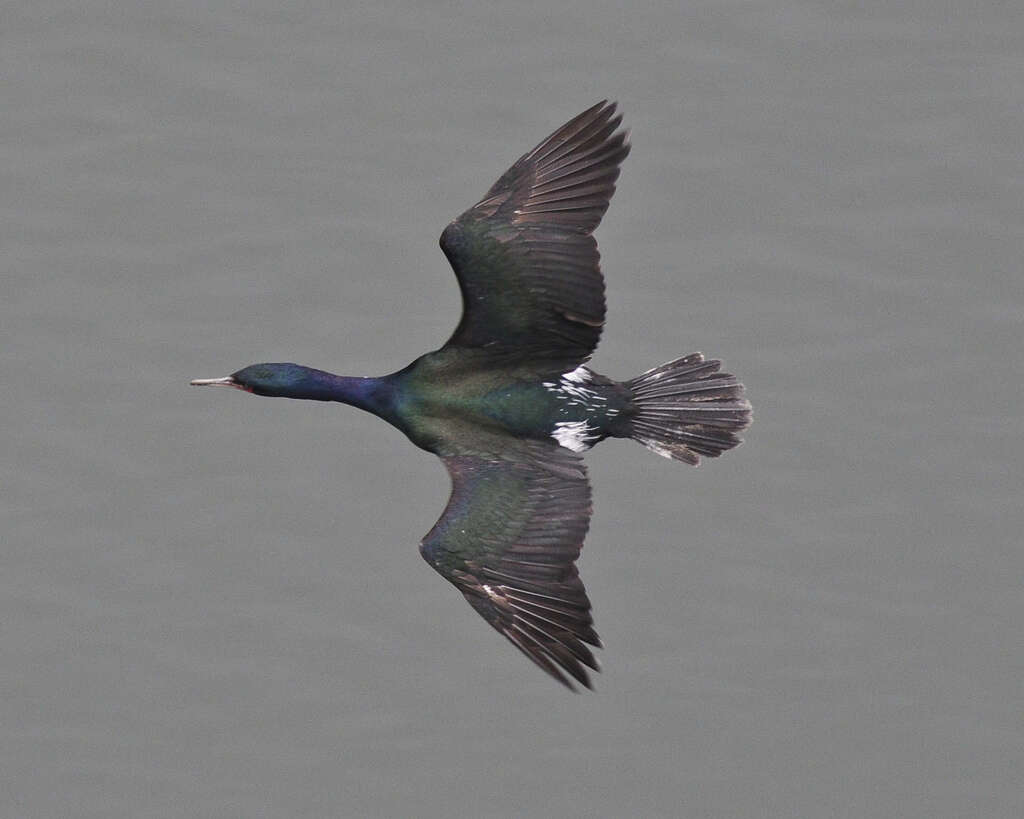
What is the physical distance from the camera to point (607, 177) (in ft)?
45.9

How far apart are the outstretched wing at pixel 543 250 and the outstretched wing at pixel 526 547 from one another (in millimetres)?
584

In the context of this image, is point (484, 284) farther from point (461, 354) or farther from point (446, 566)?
point (446, 566)

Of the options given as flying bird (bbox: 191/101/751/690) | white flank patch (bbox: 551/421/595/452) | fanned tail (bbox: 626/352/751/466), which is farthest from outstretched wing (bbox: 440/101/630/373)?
fanned tail (bbox: 626/352/751/466)

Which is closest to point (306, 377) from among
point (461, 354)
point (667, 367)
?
point (461, 354)

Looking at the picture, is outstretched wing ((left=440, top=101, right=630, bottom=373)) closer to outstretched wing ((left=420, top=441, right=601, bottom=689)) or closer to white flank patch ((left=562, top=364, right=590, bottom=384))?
white flank patch ((left=562, top=364, right=590, bottom=384))

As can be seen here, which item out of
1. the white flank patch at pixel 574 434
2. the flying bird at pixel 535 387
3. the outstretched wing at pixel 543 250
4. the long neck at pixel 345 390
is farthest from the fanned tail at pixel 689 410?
the long neck at pixel 345 390

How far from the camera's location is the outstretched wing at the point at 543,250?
1389cm

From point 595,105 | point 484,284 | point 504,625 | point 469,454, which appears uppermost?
point 595,105

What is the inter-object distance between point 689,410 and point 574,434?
0.70 m

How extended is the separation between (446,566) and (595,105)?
2575mm

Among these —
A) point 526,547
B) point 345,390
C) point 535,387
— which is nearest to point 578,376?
point 535,387

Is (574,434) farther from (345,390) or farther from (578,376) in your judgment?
(345,390)

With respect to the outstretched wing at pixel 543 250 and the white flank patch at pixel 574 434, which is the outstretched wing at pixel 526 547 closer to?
the white flank patch at pixel 574 434

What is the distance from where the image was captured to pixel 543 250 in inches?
547
